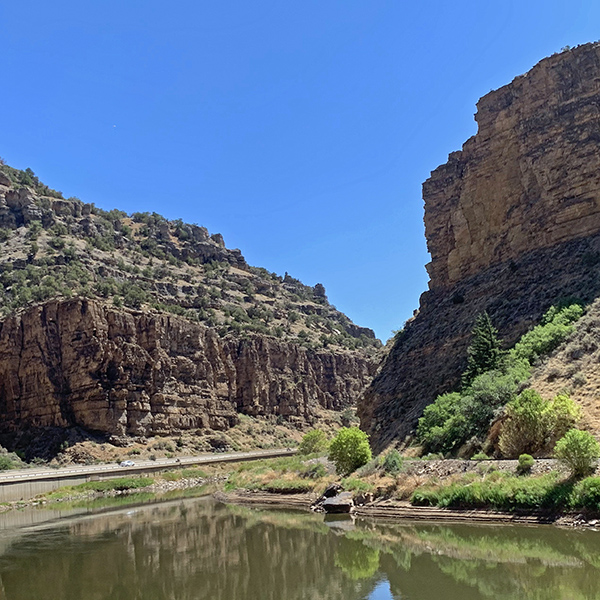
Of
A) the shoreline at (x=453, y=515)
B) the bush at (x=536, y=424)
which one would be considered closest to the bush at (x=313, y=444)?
the shoreline at (x=453, y=515)

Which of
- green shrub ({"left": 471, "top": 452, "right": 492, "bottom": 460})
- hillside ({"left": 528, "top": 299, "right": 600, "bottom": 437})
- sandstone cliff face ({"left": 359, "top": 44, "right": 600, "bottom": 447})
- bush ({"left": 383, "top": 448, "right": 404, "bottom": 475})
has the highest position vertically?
sandstone cliff face ({"left": 359, "top": 44, "right": 600, "bottom": 447})

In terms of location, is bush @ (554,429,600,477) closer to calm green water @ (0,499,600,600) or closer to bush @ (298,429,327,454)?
calm green water @ (0,499,600,600)

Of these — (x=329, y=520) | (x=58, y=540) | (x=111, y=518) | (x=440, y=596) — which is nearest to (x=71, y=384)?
(x=111, y=518)

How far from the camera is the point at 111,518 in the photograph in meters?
30.7

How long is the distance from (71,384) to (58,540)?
136ft

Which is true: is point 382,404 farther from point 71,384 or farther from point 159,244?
point 159,244

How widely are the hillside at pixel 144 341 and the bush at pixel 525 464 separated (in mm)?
48513

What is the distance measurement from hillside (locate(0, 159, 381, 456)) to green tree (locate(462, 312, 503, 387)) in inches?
1600

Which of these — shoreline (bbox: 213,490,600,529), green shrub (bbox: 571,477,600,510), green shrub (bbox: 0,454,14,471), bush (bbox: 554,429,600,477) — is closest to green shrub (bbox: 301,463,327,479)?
shoreline (bbox: 213,490,600,529)

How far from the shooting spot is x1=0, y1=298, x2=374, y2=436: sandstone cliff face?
61344 mm

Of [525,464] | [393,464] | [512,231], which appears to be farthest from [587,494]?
[512,231]

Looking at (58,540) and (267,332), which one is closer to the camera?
(58,540)

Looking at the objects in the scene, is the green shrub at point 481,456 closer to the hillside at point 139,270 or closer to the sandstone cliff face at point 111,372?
the sandstone cliff face at point 111,372

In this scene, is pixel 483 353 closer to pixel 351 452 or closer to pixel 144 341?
pixel 351 452
